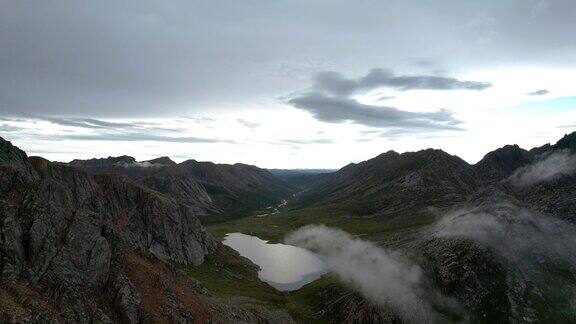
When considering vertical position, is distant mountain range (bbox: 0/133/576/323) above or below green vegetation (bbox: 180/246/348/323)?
above

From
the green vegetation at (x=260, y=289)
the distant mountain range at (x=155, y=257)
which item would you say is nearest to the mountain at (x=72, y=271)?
the distant mountain range at (x=155, y=257)

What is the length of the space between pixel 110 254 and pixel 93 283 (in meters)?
8.10

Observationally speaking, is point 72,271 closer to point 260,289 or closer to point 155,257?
point 155,257

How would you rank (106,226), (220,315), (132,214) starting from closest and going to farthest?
(106,226), (220,315), (132,214)

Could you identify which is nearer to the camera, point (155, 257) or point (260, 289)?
point (155, 257)

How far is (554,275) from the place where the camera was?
11319 cm

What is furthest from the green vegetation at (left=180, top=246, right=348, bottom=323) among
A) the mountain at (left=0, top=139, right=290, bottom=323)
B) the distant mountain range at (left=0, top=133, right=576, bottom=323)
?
the mountain at (left=0, top=139, right=290, bottom=323)

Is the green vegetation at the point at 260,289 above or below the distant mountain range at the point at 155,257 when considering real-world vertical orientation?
below

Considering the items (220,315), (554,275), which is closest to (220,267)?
(220,315)

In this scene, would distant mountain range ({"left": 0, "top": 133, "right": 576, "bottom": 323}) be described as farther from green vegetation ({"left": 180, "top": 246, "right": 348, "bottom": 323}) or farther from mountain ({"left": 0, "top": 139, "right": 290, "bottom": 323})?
green vegetation ({"left": 180, "top": 246, "right": 348, "bottom": 323})

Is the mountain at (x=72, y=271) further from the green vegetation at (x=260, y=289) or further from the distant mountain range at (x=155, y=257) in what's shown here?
the green vegetation at (x=260, y=289)

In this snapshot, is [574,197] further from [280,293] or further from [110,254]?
[110,254]

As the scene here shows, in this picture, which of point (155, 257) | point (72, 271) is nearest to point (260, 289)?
point (155, 257)

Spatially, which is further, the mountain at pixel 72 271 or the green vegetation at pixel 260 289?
the green vegetation at pixel 260 289
